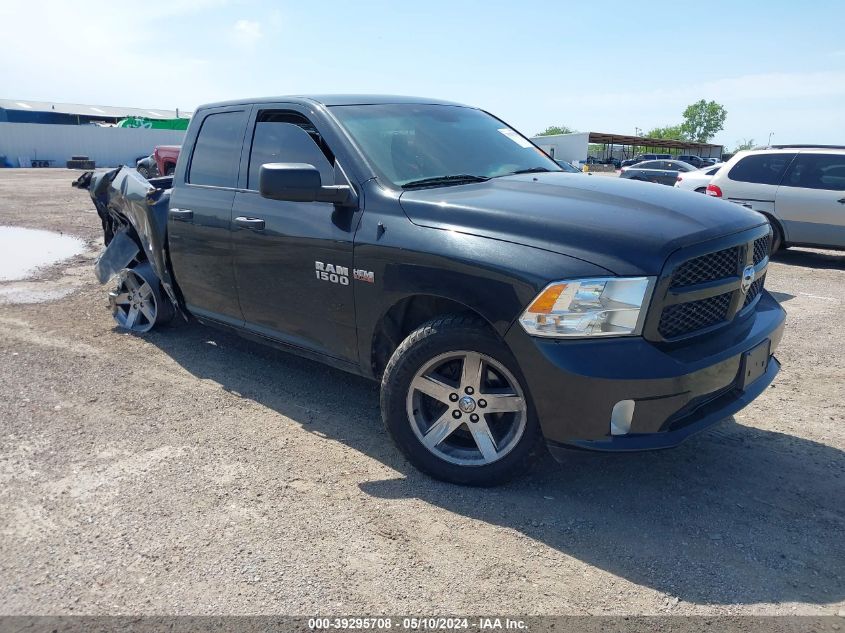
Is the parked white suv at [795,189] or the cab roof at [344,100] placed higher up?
the cab roof at [344,100]

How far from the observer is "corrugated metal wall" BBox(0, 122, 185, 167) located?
44.2 m

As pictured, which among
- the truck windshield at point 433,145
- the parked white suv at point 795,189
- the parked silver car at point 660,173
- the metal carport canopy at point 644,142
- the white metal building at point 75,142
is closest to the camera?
the truck windshield at point 433,145

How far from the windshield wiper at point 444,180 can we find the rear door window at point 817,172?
809cm

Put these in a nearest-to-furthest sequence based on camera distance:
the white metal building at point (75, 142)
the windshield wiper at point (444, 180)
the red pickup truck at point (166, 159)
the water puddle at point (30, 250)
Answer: the windshield wiper at point (444, 180) < the water puddle at point (30, 250) < the red pickup truck at point (166, 159) < the white metal building at point (75, 142)

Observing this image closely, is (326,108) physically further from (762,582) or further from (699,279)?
(762,582)

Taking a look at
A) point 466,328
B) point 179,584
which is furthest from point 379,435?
point 179,584

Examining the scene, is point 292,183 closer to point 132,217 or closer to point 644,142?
point 132,217

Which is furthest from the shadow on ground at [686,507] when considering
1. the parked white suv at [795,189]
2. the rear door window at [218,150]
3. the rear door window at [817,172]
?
the rear door window at [817,172]

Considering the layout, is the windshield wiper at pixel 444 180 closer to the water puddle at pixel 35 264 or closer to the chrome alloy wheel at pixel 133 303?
the chrome alloy wheel at pixel 133 303

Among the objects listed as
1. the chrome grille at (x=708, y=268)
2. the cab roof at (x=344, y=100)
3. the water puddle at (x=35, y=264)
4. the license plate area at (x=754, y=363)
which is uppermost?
the cab roof at (x=344, y=100)

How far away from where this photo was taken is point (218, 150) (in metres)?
4.81

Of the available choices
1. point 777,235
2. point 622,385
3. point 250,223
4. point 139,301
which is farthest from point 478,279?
point 777,235

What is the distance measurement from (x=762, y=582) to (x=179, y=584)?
2.32 m

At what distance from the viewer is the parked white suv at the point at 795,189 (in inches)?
384
